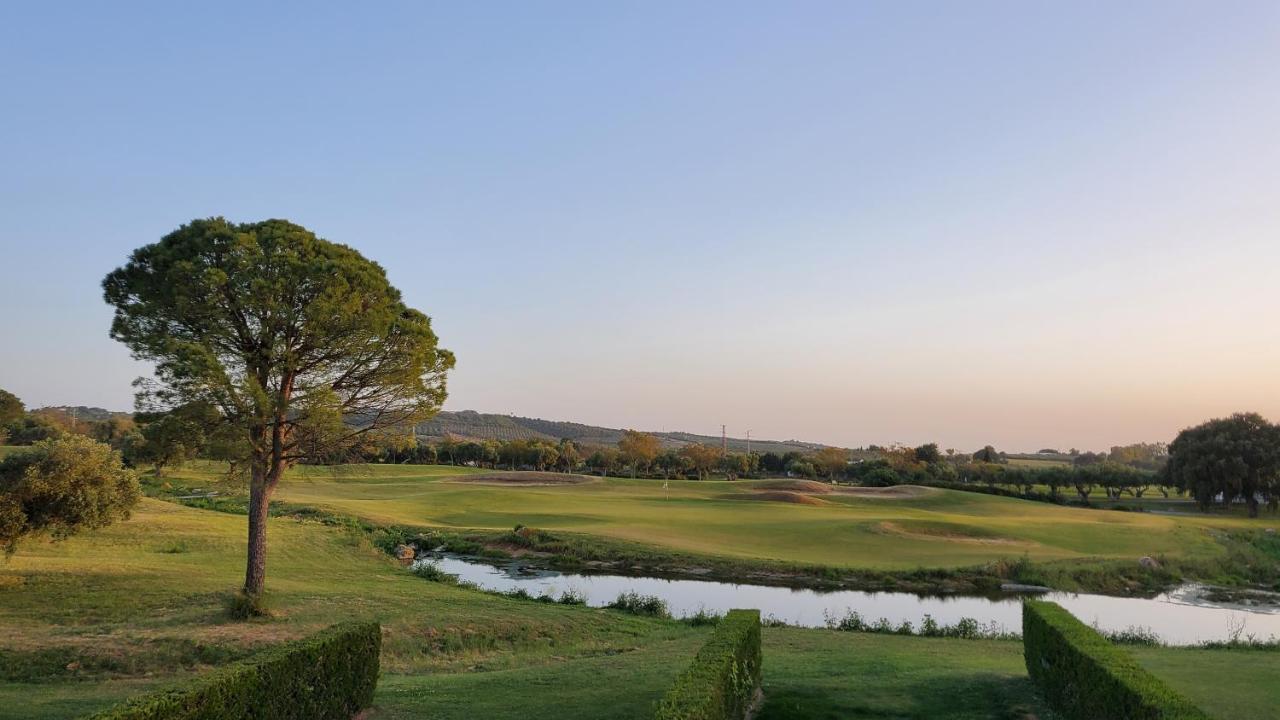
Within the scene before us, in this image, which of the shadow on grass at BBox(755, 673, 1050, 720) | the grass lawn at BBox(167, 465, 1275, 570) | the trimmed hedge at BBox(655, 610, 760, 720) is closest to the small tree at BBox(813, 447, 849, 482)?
the grass lawn at BBox(167, 465, 1275, 570)

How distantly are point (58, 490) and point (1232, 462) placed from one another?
92589mm

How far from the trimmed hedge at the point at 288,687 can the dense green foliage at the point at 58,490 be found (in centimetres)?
1480

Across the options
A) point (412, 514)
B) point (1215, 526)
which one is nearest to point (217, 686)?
point (412, 514)

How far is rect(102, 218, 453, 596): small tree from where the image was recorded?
19844mm

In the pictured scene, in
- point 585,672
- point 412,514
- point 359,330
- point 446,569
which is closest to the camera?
point 585,672

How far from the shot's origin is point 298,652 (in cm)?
1115

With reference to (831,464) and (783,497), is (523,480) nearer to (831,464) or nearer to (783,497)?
(783,497)

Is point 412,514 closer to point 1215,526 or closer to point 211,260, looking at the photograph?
point 211,260

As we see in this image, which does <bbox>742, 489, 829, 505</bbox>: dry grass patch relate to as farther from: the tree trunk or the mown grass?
the tree trunk

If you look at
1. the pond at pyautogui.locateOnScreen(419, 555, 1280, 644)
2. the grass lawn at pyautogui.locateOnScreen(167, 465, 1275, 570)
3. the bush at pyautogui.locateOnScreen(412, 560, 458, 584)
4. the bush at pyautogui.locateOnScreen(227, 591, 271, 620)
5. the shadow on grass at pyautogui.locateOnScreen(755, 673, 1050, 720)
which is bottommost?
the pond at pyautogui.locateOnScreen(419, 555, 1280, 644)

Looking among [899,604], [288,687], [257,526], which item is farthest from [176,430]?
[899,604]

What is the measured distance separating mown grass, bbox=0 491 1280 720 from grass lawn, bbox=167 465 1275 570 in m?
4.68

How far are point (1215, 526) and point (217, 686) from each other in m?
72.3

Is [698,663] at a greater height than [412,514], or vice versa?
[698,663]
